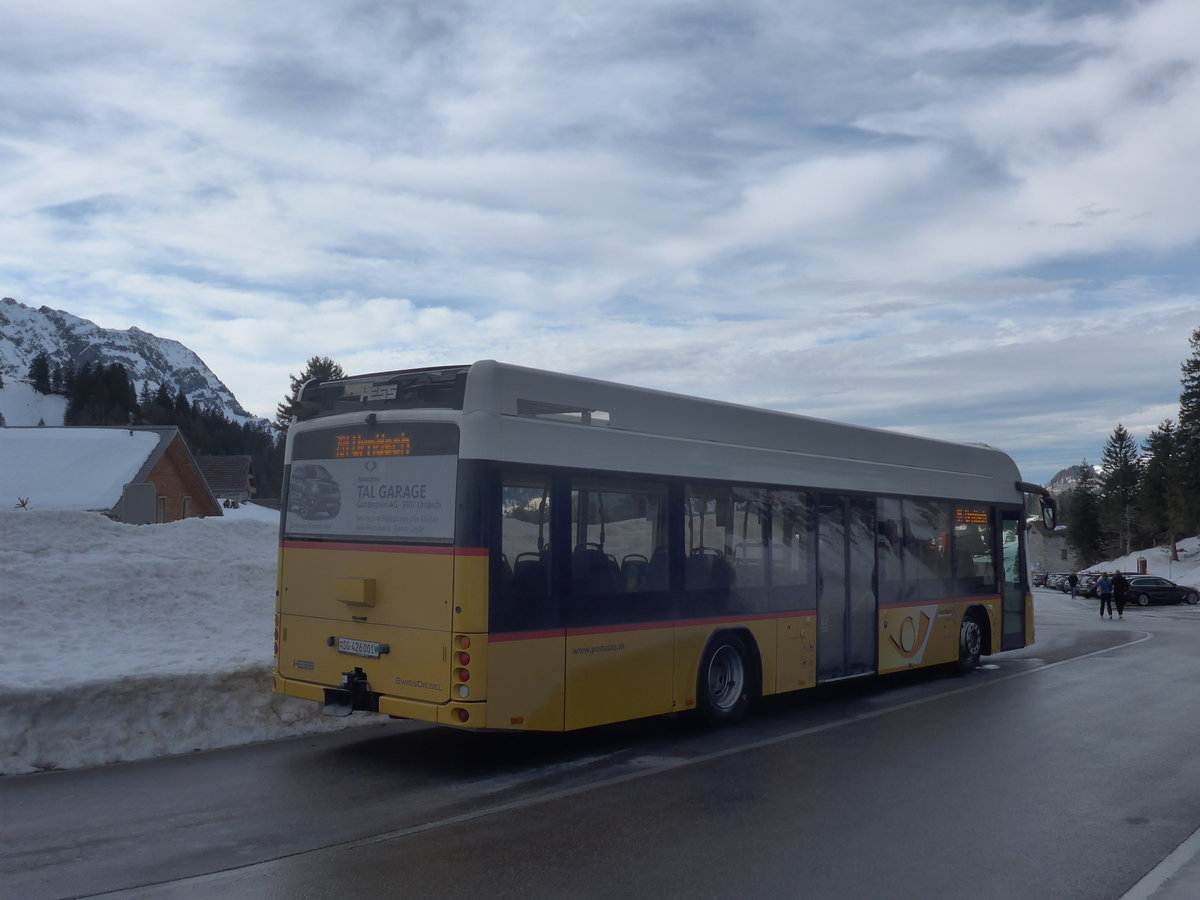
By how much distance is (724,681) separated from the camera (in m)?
10.7

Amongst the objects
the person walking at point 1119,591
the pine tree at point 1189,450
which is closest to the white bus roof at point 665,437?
the person walking at point 1119,591

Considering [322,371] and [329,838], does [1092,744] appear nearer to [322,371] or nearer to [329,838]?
[329,838]

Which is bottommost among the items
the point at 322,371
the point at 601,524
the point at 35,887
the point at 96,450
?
the point at 35,887

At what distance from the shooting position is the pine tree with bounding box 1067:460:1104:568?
12062cm

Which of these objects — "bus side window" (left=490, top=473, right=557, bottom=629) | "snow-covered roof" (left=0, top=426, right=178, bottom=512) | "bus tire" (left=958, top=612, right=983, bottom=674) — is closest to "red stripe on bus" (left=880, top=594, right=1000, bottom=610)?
"bus tire" (left=958, top=612, right=983, bottom=674)

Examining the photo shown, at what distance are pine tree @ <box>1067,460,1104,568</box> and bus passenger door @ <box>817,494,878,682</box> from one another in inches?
4670

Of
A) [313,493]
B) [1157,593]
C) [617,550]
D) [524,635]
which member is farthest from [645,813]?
[1157,593]

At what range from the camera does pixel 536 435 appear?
8617 millimetres

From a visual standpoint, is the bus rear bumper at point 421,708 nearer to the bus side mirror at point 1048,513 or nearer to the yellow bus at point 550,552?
the yellow bus at point 550,552

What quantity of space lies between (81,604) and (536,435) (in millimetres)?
7087

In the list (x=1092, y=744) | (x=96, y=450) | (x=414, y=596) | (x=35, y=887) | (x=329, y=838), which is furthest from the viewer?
(x=96, y=450)

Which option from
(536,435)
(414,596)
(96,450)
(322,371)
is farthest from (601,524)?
(322,371)

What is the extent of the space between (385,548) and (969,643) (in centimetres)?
991

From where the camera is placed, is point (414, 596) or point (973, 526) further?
point (973, 526)
